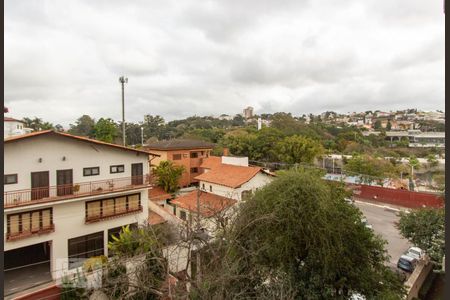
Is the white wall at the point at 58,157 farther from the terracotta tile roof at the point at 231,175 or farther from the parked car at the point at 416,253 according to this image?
the parked car at the point at 416,253

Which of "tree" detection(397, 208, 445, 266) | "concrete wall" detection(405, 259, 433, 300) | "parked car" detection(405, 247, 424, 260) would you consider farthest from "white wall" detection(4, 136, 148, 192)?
"parked car" detection(405, 247, 424, 260)

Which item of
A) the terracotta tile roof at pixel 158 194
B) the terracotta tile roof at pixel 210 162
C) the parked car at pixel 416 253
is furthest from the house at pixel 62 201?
the parked car at pixel 416 253

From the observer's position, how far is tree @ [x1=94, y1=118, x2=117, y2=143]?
42.2 feet

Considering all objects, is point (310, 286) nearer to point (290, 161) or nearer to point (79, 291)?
point (79, 291)

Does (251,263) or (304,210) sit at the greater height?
(304,210)

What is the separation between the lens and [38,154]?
6945 mm

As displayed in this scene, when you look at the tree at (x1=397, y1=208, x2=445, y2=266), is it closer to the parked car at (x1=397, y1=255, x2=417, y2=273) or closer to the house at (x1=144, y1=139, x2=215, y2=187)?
the parked car at (x1=397, y1=255, x2=417, y2=273)

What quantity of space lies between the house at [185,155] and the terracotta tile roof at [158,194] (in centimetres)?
249

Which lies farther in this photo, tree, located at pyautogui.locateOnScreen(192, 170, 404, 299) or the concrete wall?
the concrete wall

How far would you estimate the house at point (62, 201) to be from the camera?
6.50m

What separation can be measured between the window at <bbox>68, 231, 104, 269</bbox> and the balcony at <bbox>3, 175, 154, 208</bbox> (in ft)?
4.15

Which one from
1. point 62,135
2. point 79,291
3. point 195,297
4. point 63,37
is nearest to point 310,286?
point 195,297

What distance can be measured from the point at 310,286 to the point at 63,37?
217 inches

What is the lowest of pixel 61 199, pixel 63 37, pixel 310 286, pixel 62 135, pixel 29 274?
pixel 29 274
